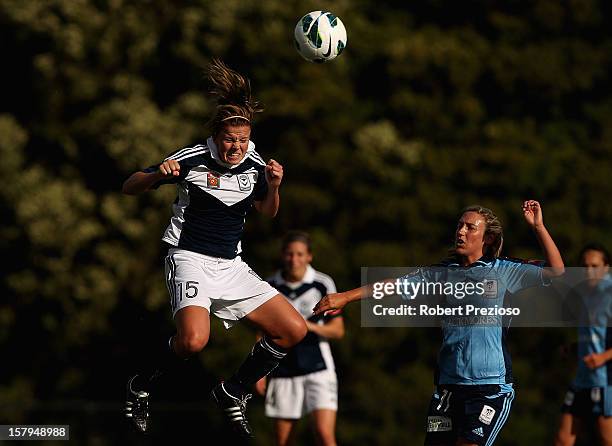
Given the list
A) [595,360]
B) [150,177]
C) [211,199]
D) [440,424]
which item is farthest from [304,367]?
[150,177]

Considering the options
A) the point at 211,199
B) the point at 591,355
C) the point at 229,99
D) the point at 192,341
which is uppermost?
the point at 229,99

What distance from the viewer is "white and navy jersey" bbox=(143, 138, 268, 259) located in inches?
275

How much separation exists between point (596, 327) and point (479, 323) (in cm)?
256

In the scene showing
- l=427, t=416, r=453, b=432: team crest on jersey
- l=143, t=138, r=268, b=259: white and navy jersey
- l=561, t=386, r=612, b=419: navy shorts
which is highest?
l=143, t=138, r=268, b=259: white and navy jersey

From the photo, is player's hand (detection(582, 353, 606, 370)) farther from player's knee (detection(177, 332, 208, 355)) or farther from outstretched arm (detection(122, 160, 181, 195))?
outstretched arm (detection(122, 160, 181, 195))

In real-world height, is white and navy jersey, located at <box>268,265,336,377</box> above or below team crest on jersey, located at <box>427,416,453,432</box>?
above

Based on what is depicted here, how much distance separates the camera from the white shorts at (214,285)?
6992 millimetres

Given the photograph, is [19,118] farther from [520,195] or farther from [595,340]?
[595,340]

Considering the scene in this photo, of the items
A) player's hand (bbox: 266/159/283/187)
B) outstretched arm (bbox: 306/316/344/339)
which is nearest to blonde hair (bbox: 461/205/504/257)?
player's hand (bbox: 266/159/283/187)

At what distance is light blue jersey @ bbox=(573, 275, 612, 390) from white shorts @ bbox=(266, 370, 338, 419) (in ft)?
7.41

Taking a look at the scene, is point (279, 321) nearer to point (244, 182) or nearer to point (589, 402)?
point (244, 182)

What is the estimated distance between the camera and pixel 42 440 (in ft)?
53.3

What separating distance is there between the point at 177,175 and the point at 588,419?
413 centimetres

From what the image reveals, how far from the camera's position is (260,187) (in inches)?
285
